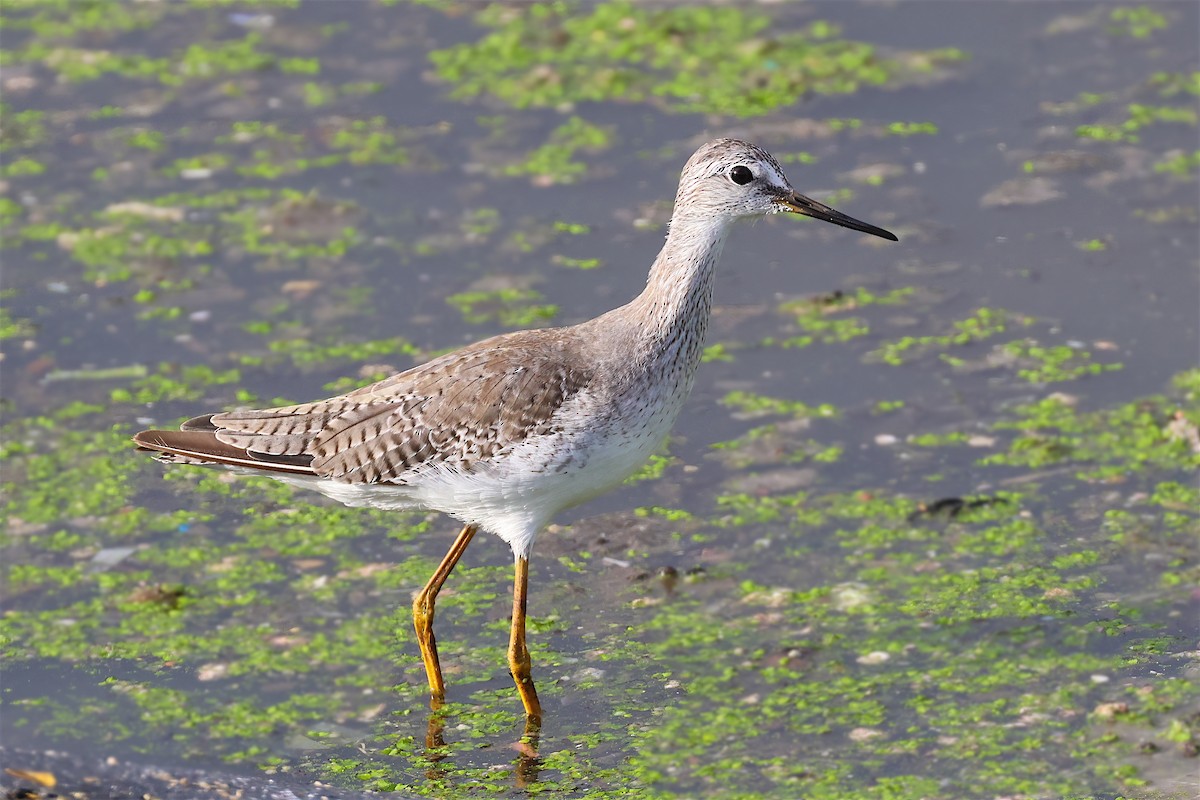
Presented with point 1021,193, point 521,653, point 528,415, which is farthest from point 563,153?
point 521,653

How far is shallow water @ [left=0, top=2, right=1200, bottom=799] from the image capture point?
22.6 feet

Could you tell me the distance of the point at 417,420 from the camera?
6.85 m

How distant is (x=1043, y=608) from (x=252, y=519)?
3809mm

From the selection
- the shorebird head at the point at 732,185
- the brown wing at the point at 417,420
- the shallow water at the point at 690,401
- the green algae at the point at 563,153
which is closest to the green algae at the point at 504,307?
the shallow water at the point at 690,401

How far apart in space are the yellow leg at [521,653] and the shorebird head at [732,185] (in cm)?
163

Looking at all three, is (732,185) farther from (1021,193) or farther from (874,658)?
(1021,193)

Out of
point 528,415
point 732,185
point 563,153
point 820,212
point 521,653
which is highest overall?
point 732,185

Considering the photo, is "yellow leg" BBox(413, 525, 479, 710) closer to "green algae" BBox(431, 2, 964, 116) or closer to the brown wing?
the brown wing

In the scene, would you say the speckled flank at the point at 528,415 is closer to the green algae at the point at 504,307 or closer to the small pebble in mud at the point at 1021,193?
the green algae at the point at 504,307

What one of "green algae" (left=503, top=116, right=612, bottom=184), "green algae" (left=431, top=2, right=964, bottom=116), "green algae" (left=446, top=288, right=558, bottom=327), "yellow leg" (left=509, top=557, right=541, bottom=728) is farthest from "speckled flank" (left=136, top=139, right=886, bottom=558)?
"green algae" (left=431, top=2, right=964, bottom=116)

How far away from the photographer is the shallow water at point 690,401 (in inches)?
271

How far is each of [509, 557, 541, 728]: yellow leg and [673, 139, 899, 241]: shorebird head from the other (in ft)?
5.35

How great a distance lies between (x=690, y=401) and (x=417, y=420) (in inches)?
108

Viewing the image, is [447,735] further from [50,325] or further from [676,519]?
[50,325]
